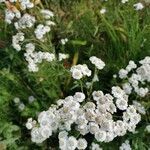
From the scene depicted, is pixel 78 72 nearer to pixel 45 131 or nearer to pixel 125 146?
pixel 45 131

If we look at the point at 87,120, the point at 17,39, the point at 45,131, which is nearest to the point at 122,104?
the point at 87,120

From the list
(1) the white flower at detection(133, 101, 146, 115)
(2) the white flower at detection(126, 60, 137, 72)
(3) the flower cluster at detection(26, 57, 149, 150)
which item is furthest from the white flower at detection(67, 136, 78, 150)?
(2) the white flower at detection(126, 60, 137, 72)

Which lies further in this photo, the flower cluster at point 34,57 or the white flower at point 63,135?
the flower cluster at point 34,57

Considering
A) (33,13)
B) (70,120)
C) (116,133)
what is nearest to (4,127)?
(70,120)

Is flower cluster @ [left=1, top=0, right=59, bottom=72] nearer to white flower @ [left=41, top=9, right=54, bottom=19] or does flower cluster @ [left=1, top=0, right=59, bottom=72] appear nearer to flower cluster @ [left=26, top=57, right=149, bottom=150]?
white flower @ [left=41, top=9, right=54, bottom=19]

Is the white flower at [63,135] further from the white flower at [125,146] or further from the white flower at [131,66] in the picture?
the white flower at [131,66]

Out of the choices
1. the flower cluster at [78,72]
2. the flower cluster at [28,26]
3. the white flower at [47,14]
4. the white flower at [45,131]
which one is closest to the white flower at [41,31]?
the flower cluster at [28,26]

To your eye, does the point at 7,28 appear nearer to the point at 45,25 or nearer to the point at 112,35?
the point at 45,25

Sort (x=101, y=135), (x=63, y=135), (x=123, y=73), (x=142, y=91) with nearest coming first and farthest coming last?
(x=101, y=135)
(x=63, y=135)
(x=142, y=91)
(x=123, y=73)
